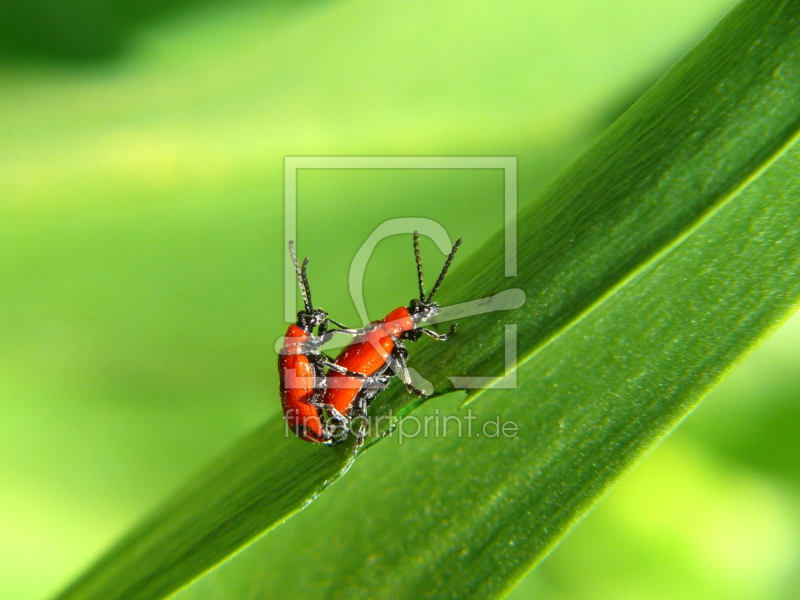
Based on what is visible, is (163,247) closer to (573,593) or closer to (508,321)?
(508,321)

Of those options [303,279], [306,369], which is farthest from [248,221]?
[306,369]

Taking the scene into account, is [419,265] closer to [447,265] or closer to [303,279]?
[447,265]

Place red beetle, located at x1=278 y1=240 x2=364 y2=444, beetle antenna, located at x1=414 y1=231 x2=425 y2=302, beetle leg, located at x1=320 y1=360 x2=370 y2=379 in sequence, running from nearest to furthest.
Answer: red beetle, located at x1=278 y1=240 x2=364 y2=444
beetle antenna, located at x1=414 y1=231 x2=425 y2=302
beetle leg, located at x1=320 y1=360 x2=370 y2=379

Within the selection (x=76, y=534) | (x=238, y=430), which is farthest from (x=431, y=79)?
(x=76, y=534)

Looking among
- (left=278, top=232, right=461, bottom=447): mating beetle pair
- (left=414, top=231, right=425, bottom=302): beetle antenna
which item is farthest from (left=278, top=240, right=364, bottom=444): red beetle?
(left=414, top=231, right=425, bottom=302): beetle antenna

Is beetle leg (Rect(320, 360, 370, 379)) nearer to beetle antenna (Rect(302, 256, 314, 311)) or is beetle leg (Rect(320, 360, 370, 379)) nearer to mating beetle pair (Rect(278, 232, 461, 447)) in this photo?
mating beetle pair (Rect(278, 232, 461, 447))

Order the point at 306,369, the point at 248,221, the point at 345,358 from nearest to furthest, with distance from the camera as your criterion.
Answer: the point at 248,221 < the point at 306,369 < the point at 345,358

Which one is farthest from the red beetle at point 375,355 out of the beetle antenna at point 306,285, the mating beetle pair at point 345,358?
the beetle antenna at point 306,285
